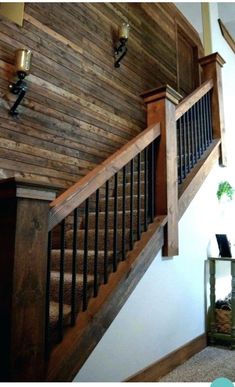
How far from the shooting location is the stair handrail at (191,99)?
250cm

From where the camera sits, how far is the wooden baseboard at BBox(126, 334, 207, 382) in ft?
5.94

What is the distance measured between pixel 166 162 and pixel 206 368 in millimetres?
1399

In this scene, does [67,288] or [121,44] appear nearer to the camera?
[67,288]

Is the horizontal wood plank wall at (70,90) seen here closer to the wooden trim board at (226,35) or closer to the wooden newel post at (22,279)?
the wooden newel post at (22,279)

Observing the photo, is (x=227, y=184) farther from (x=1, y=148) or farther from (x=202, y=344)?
(x=1, y=148)

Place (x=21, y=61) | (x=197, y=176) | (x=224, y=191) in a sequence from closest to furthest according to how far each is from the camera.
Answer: (x=21, y=61) → (x=197, y=176) → (x=224, y=191)

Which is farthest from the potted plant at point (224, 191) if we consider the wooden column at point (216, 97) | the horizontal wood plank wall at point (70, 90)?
the horizontal wood plank wall at point (70, 90)

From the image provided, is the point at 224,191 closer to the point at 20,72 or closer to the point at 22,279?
the point at 20,72

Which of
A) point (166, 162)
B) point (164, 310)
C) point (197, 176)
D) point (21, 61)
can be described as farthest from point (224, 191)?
point (21, 61)

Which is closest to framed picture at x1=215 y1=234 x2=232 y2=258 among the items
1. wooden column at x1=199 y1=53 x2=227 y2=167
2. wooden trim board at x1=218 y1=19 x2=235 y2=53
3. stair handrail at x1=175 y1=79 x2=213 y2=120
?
wooden column at x1=199 y1=53 x2=227 y2=167

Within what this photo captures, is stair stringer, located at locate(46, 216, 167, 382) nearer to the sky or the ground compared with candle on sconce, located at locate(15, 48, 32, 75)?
nearer to the ground

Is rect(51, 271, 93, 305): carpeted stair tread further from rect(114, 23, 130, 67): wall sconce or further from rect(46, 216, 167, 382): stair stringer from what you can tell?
rect(114, 23, 130, 67): wall sconce

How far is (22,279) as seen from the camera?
1144mm

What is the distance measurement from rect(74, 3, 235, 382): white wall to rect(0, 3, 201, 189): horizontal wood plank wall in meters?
0.84
